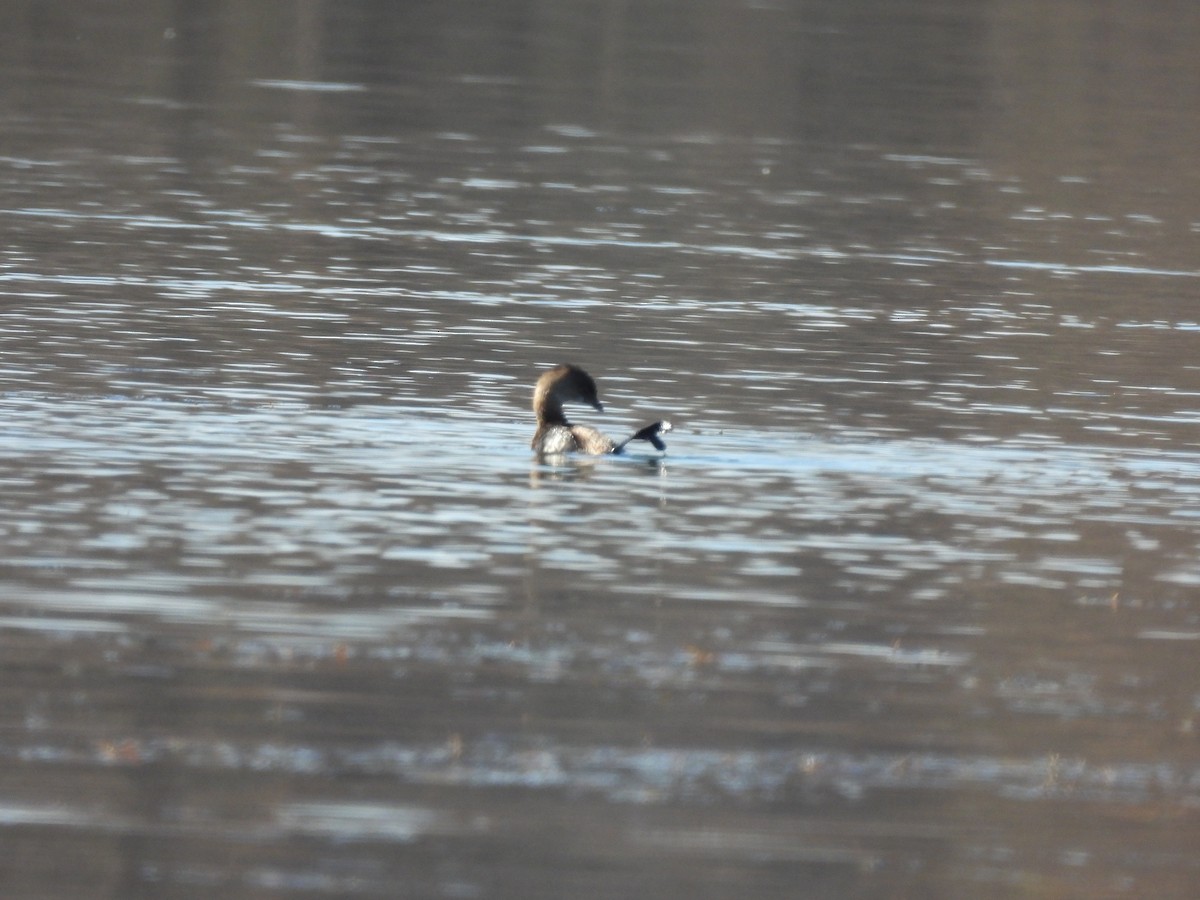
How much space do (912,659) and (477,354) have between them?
371 inches

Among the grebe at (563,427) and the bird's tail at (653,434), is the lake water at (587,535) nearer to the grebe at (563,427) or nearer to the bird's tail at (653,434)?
the bird's tail at (653,434)

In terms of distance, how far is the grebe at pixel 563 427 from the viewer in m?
16.2

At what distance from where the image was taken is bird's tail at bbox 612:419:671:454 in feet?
51.8

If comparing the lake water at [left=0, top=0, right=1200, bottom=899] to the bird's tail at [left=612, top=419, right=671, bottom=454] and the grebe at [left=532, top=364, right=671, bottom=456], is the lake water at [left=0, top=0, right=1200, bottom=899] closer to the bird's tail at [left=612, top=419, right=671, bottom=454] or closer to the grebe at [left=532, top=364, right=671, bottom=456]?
the bird's tail at [left=612, top=419, right=671, bottom=454]

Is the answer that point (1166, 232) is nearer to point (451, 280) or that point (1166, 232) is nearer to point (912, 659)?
point (451, 280)

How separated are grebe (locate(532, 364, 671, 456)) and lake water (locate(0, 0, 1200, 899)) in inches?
11.7

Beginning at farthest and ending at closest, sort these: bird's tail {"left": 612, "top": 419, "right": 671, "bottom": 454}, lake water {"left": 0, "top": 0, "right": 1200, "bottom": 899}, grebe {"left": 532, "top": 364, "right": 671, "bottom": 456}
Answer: grebe {"left": 532, "top": 364, "right": 671, "bottom": 456}, bird's tail {"left": 612, "top": 419, "right": 671, "bottom": 454}, lake water {"left": 0, "top": 0, "right": 1200, "bottom": 899}

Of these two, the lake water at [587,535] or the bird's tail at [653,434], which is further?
the bird's tail at [653,434]

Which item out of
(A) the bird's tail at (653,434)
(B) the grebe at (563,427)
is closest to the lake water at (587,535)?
(A) the bird's tail at (653,434)

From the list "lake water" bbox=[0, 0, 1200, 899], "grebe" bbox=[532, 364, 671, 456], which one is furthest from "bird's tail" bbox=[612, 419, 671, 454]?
"lake water" bbox=[0, 0, 1200, 899]

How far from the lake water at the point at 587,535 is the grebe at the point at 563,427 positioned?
30cm

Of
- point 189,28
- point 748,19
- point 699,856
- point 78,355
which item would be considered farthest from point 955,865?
point 748,19

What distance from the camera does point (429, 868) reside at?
838cm

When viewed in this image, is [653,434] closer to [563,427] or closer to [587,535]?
[563,427]
